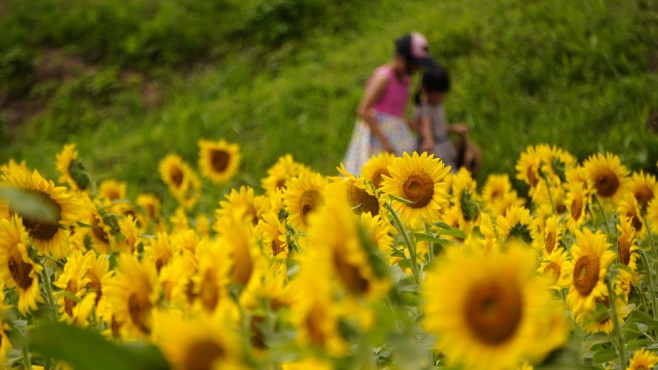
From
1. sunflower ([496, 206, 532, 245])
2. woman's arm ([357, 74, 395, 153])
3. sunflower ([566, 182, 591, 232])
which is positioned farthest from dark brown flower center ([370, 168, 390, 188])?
woman's arm ([357, 74, 395, 153])

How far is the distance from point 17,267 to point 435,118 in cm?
362

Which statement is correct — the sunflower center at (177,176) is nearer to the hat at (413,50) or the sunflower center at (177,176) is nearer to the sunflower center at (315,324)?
the hat at (413,50)

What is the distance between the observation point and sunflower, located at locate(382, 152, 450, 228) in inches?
60.9

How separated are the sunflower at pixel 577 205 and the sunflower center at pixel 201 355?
135 cm

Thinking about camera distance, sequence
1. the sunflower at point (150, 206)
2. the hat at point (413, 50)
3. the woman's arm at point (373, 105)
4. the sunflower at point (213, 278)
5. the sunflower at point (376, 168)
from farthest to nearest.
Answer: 1. the hat at point (413, 50)
2. the woman's arm at point (373, 105)
3. the sunflower at point (150, 206)
4. the sunflower at point (376, 168)
5. the sunflower at point (213, 278)

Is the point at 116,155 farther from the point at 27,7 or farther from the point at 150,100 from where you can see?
the point at 27,7

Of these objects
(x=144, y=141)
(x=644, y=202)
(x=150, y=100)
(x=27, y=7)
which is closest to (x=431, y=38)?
(x=144, y=141)

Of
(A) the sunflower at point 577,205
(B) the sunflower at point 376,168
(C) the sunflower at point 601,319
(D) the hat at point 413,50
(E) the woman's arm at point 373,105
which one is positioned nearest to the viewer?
(C) the sunflower at point 601,319

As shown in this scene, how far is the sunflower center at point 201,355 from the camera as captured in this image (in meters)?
0.77

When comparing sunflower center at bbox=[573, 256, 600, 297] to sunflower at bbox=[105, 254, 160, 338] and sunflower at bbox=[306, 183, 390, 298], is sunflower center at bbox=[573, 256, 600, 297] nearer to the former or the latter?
sunflower at bbox=[306, 183, 390, 298]

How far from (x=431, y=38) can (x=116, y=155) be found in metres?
2.93

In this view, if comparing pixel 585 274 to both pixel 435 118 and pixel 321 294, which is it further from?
pixel 435 118

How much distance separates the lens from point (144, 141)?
6621mm

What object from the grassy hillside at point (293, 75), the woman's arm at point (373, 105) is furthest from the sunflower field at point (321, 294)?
the woman's arm at point (373, 105)
